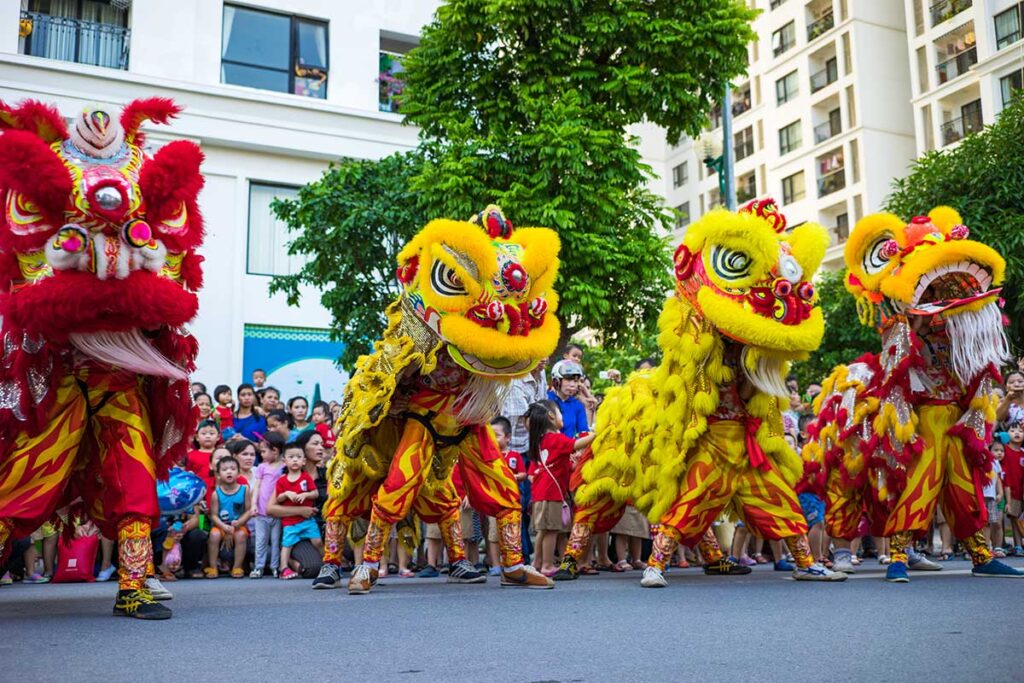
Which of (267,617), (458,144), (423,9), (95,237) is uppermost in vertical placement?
(423,9)

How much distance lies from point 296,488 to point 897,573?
4.49 m

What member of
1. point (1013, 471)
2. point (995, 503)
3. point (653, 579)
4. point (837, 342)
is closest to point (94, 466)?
point (653, 579)

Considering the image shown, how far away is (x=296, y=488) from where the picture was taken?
311 inches

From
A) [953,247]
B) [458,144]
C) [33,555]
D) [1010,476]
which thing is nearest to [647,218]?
[458,144]

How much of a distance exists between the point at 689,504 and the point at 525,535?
2638 mm

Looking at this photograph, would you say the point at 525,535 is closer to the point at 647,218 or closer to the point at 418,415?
the point at 418,415

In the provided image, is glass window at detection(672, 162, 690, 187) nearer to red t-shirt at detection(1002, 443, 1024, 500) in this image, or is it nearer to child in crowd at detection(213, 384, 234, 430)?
red t-shirt at detection(1002, 443, 1024, 500)

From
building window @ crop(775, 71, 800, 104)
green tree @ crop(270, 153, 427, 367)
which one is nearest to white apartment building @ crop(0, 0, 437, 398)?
green tree @ crop(270, 153, 427, 367)

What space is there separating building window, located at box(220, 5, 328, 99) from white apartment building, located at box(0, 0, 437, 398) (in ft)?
0.06

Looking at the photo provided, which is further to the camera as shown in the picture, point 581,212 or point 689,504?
point 581,212

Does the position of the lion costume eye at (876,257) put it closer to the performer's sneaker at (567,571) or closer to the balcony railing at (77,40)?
the performer's sneaker at (567,571)

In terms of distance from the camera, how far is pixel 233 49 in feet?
55.3

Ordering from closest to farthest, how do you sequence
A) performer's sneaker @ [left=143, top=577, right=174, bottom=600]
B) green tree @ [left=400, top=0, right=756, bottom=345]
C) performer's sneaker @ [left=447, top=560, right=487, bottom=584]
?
performer's sneaker @ [left=143, top=577, right=174, bottom=600]
performer's sneaker @ [left=447, top=560, right=487, bottom=584]
green tree @ [left=400, top=0, right=756, bottom=345]

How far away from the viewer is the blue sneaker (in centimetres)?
577
